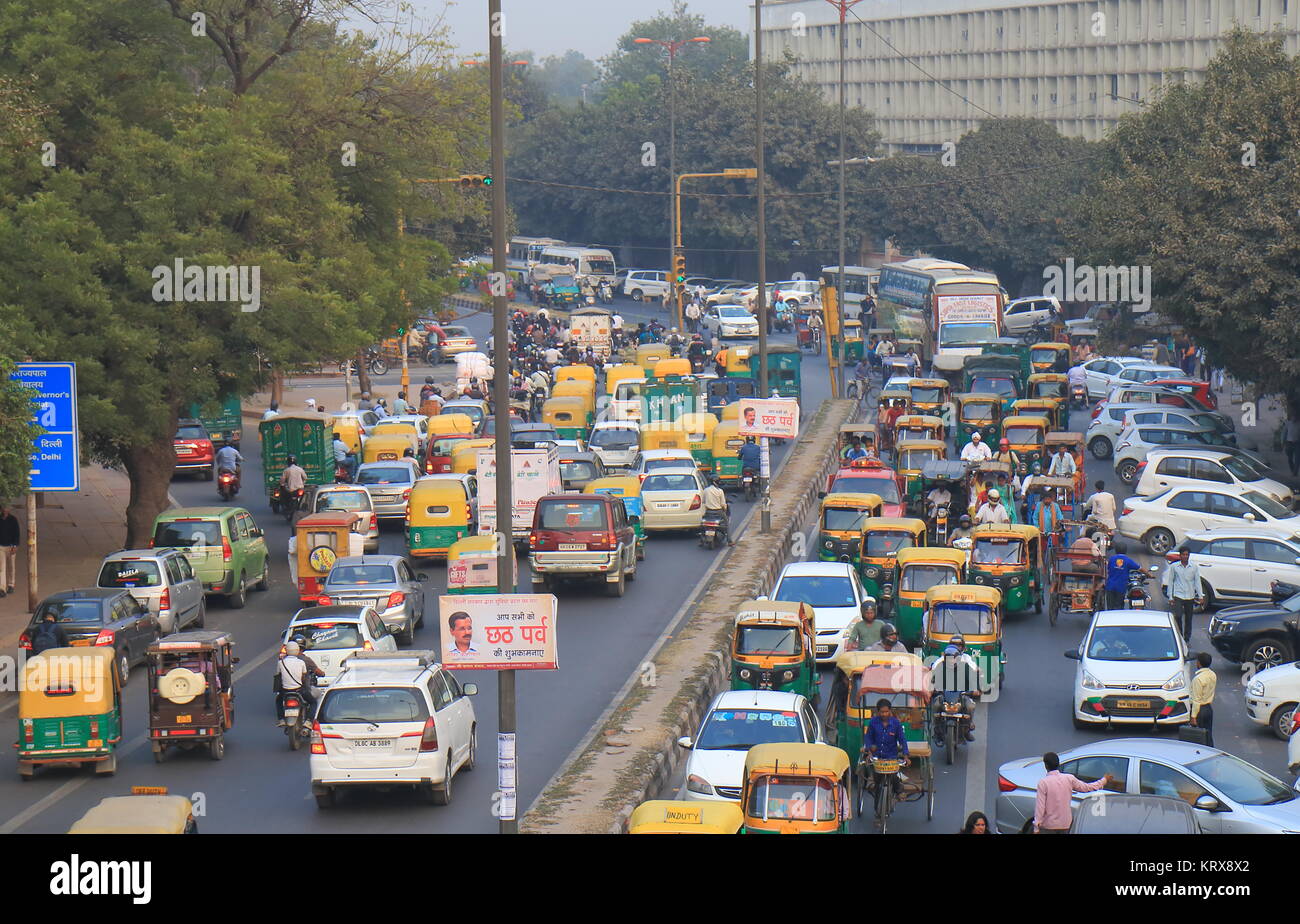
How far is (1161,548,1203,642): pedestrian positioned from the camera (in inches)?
1037

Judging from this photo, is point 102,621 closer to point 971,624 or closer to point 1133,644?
point 971,624

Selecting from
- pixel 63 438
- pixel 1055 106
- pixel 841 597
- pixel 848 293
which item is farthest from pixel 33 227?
pixel 1055 106

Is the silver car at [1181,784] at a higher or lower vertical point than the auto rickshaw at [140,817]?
lower

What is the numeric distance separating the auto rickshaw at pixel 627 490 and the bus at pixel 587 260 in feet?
200

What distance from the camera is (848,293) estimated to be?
268 ft

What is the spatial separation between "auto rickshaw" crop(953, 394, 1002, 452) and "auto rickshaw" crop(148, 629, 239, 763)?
967 inches

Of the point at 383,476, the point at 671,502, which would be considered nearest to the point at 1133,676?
the point at 671,502

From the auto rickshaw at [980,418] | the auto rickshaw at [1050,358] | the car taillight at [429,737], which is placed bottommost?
the car taillight at [429,737]

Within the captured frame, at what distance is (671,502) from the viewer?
35.7 metres

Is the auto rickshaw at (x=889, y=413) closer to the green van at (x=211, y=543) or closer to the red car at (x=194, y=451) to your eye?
the red car at (x=194, y=451)

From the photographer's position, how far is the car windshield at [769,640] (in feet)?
75.5

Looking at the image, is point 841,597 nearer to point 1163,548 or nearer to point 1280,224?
point 1163,548

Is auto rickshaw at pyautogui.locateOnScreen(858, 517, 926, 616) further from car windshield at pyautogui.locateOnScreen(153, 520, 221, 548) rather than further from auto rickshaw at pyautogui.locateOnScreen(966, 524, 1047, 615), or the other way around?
car windshield at pyautogui.locateOnScreen(153, 520, 221, 548)

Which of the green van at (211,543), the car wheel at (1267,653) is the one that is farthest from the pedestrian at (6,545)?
the car wheel at (1267,653)
